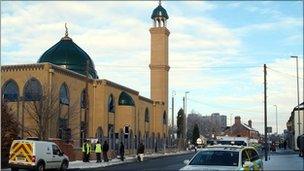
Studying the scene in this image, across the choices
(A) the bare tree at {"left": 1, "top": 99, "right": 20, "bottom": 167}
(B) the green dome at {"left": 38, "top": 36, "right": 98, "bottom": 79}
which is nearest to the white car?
(A) the bare tree at {"left": 1, "top": 99, "right": 20, "bottom": 167}

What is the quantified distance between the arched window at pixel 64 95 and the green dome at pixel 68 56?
7929mm

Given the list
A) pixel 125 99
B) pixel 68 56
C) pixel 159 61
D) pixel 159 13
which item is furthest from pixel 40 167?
pixel 159 13

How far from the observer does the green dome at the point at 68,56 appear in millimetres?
55875

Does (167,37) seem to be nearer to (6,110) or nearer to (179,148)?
(179,148)

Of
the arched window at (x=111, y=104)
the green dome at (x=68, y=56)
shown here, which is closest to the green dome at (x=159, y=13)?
the green dome at (x=68, y=56)

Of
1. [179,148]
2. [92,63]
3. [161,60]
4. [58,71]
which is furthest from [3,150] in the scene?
[179,148]

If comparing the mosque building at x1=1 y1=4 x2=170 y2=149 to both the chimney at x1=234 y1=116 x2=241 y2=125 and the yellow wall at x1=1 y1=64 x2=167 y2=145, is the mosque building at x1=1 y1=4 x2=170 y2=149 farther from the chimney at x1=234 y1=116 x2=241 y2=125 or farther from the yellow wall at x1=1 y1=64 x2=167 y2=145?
the chimney at x1=234 y1=116 x2=241 y2=125

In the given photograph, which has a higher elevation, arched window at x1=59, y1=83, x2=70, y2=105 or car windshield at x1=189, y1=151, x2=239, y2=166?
arched window at x1=59, y1=83, x2=70, y2=105

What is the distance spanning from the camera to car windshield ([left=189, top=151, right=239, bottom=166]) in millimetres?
15727

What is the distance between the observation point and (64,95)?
47.8 m

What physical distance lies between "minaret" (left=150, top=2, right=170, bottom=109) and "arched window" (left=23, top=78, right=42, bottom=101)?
35146 millimetres

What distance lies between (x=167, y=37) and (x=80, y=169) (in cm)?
5141

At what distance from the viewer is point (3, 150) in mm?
31719

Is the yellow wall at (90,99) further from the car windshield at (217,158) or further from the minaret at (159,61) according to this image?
the car windshield at (217,158)
